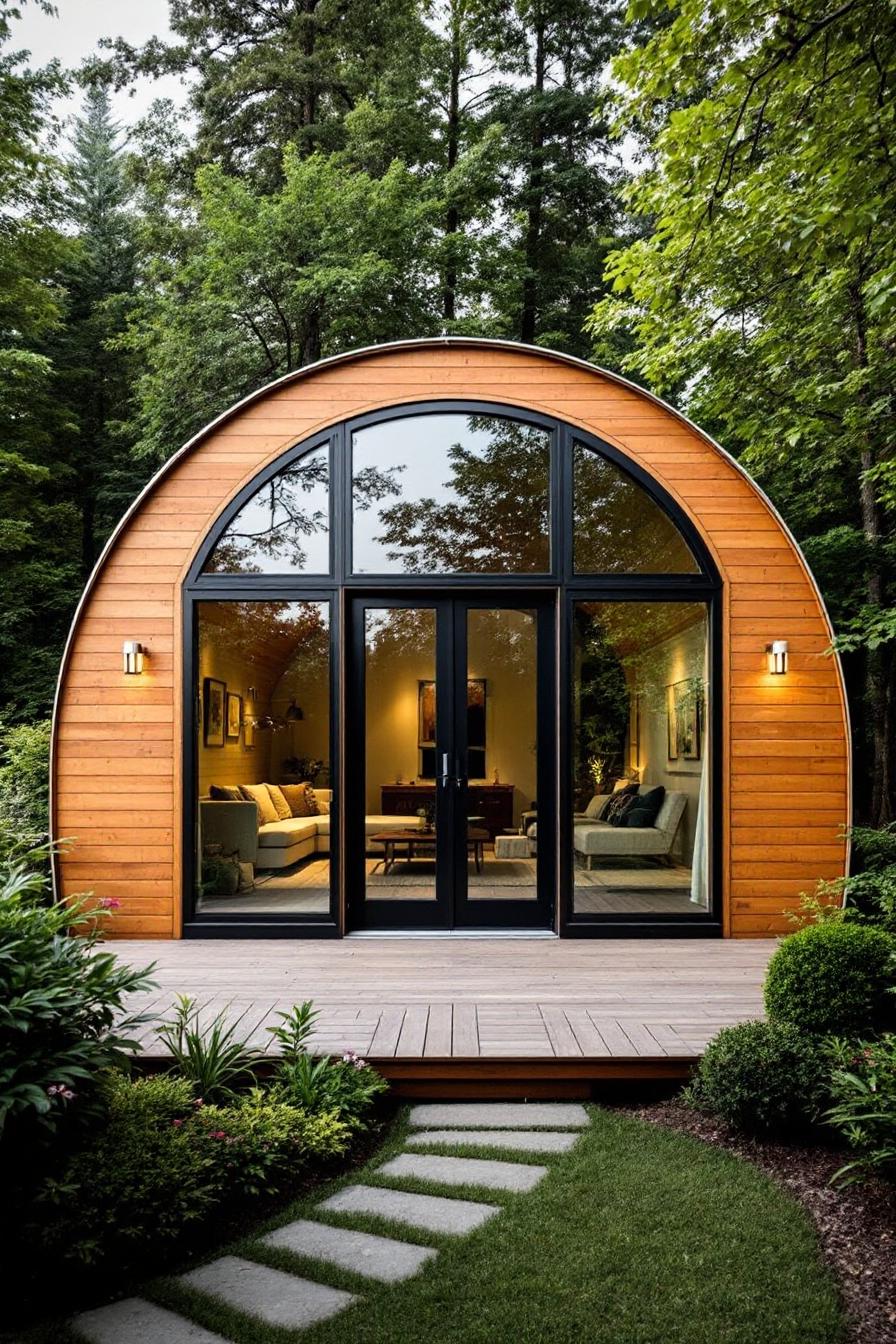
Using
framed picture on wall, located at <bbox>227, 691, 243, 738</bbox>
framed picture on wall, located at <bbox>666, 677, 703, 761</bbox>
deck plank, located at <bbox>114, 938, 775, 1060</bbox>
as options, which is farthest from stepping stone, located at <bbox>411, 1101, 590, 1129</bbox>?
framed picture on wall, located at <bbox>227, 691, 243, 738</bbox>

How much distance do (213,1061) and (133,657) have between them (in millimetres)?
3508

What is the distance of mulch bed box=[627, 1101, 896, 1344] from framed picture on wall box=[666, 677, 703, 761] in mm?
3005

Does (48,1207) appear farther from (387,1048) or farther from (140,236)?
(140,236)

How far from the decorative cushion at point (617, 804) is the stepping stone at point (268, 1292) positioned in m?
4.17

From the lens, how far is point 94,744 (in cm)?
650

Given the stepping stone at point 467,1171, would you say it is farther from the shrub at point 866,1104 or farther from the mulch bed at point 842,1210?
the shrub at point 866,1104

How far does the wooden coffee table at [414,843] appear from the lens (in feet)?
21.4

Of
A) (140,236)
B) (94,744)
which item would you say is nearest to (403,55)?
(140,236)

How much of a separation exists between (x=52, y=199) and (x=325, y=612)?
30.1 feet

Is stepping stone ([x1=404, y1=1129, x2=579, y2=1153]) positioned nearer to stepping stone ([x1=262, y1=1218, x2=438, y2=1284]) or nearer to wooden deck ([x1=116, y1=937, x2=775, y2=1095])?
wooden deck ([x1=116, y1=937, x2=775, y2=1095])

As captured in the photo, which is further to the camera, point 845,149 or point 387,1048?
point 845,149

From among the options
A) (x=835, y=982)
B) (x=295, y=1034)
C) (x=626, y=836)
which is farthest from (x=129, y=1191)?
(x=626, y=836)

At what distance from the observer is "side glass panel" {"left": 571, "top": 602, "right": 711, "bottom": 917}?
6488 millimetres

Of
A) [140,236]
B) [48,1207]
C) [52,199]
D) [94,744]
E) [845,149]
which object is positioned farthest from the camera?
[140,236]
